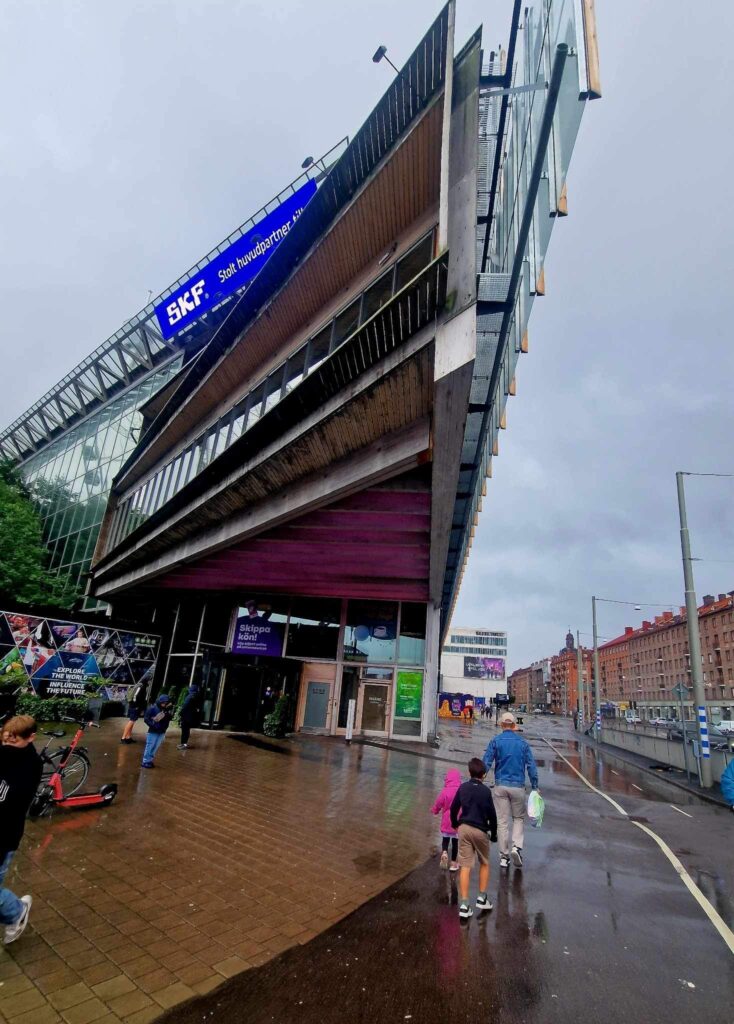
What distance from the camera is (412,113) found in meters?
8.85

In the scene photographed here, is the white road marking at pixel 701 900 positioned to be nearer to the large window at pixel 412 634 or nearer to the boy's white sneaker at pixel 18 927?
the boy's white sneaker at pixel 18 927

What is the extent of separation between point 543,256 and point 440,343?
2.62 metres

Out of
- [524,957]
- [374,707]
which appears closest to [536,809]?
[524,957]

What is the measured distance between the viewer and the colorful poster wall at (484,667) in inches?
3600

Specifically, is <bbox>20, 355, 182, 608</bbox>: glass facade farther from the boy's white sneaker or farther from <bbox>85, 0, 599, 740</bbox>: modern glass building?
the boy's white sneaker

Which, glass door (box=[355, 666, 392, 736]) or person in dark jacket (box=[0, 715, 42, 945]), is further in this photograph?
glass door (box=[355, 666, 392, 736])

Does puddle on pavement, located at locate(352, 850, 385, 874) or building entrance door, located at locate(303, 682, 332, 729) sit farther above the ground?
building entrance door, located at locate(303, 682, 332, 729)

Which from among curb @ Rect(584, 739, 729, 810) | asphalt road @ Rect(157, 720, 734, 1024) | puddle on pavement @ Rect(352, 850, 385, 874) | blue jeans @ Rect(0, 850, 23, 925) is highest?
blue jeans @ Rect(0, 850, 23, 925)

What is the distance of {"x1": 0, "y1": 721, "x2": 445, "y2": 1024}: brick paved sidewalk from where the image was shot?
336 cm

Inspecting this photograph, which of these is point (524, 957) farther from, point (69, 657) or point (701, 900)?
point (69, 657)

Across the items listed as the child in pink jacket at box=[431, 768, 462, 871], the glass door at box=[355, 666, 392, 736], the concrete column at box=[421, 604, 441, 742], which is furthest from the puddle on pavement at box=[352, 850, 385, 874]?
the glass door at box=[355, 666, 392, 736]

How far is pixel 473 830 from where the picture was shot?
4879 millimetres

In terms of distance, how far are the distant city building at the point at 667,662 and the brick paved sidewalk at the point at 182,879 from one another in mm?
66624

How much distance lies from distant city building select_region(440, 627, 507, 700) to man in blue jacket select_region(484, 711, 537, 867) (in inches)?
3067
